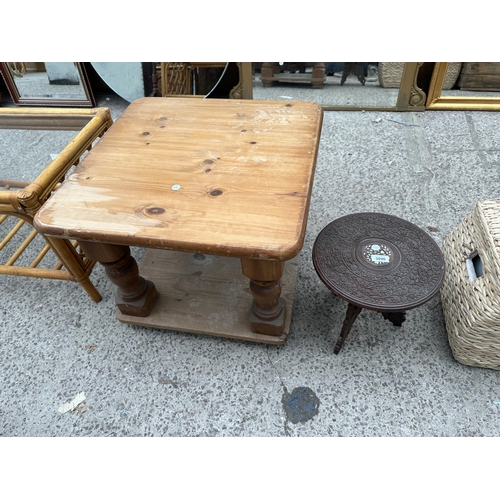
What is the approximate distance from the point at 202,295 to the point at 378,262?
84 cm

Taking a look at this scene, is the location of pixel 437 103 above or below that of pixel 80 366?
above

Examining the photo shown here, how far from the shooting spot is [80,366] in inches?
64.6

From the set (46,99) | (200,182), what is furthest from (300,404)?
(46,99)

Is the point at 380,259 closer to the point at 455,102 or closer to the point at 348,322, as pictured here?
the point at 348,322

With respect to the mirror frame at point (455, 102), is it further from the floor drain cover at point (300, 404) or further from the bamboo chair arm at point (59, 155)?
the floor drain cover at point (300, 404)

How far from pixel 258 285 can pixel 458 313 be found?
85 cm

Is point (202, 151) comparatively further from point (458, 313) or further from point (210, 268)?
point (458, 313)

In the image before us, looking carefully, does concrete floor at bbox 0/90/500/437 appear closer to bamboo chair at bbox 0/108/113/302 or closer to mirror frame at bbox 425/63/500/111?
bamboo chair at bbox 0/108/113/302

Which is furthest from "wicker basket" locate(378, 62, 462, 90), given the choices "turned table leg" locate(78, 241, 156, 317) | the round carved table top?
"turned table leg" locate(78, 241, 156, 317)

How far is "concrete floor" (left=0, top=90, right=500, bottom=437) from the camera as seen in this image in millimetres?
1439

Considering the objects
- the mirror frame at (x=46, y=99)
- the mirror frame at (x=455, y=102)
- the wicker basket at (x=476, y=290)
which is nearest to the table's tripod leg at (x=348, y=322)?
the wicker basket at (x=476, y=290)

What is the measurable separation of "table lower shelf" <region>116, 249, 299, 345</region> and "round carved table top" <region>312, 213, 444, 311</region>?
1.28ft
